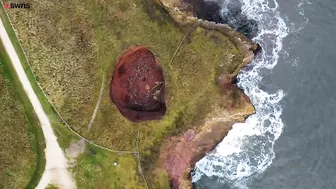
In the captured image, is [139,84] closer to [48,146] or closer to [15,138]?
[48,146]

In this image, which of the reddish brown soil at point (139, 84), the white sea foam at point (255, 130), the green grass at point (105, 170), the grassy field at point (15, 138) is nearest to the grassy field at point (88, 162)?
the green grass at point (105, 170)

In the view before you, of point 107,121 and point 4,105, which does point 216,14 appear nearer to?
point 107,121

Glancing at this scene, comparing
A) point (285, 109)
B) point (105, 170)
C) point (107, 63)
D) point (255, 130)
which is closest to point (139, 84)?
point (107, 63)

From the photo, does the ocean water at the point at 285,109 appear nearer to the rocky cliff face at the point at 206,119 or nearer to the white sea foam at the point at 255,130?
the white sea foam at the point at 255,130

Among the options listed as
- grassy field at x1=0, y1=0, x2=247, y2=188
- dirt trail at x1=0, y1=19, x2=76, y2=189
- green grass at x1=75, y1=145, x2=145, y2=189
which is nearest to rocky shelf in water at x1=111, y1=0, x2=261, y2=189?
grassy field at x1=0, y1=0, x2=247, y2=188

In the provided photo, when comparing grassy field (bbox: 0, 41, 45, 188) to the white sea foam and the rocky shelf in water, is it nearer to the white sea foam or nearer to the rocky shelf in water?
the rocky shelf in water

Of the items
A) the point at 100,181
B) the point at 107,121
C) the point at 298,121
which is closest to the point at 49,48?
the point at 107,121

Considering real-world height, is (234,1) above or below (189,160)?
above
